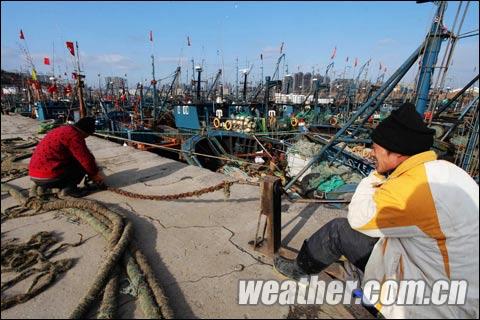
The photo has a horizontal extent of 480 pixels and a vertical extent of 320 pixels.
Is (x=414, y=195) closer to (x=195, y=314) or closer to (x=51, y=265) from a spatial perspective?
(x=195, y=314)

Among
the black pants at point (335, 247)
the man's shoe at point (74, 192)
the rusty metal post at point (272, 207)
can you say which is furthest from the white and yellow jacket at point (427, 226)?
the man's shoe at point (74, 192)

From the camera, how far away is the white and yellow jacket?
149 cm

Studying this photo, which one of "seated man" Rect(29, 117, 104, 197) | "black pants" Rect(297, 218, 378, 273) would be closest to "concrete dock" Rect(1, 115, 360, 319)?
"black pants" Rect(297, 218, 378, 273)

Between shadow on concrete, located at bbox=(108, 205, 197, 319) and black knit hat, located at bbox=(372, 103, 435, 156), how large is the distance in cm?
189

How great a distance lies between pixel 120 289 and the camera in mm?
2264

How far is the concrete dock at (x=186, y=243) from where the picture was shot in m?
2.11

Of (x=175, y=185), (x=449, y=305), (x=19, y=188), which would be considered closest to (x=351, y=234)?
(x=449, y=305)

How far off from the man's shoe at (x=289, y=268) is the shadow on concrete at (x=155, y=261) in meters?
0.85

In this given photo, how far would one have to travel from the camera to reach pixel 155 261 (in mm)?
2631

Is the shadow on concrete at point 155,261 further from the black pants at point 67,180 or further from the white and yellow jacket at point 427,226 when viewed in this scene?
the white and yellow jacket at point 427,226

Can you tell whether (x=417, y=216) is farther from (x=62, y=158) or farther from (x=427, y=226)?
(x=62, y=158)

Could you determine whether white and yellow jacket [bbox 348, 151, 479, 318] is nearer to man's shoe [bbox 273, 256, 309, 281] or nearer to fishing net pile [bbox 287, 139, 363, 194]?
man's shoe [bbox 273, 256, 309, 281]

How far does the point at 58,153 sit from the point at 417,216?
4.45 m

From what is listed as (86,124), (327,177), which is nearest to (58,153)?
(86,124)
